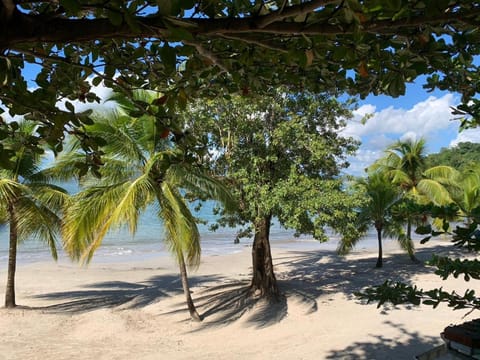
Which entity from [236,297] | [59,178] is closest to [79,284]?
[59,178]

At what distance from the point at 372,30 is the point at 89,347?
352 inches

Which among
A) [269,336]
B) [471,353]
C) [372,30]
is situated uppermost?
[372,30]

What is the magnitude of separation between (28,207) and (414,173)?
646 inches

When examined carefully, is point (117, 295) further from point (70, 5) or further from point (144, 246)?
point (144, 246)

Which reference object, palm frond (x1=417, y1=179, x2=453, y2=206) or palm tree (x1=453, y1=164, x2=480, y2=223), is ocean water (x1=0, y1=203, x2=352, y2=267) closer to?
palm frond (x1=417, y1=179, x2=453, y2=206)

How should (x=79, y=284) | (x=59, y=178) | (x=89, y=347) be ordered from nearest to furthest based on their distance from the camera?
(x=89, y=347)
(x=59, y=178)
(x=79, y=284)

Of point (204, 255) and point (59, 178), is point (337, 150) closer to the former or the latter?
point (59, 178)

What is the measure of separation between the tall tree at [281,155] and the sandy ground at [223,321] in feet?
5.62

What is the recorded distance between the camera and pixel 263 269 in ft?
39.2

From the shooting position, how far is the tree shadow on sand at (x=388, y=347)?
6992mm

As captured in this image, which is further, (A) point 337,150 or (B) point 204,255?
(B) point 204,255

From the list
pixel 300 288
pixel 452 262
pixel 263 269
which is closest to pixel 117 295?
pixel 263 269

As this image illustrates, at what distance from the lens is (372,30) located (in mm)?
1480

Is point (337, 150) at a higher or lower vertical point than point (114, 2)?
higher
